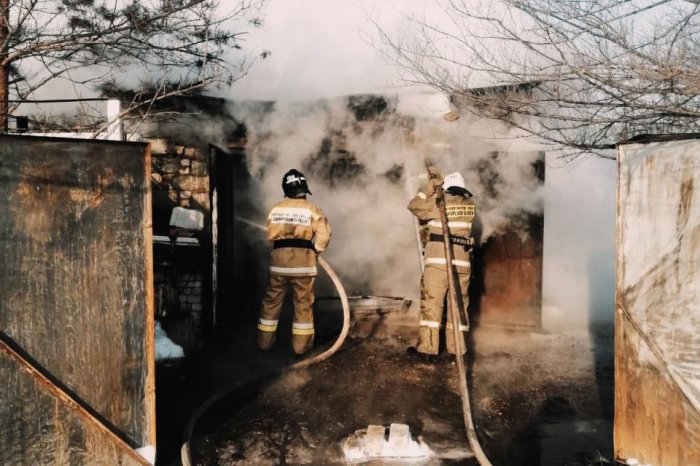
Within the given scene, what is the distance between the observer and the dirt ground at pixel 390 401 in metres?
4.21

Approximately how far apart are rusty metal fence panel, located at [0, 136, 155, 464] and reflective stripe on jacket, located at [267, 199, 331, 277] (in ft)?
9.62

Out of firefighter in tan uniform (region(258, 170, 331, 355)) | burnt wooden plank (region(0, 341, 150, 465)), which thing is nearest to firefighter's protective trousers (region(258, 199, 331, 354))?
firefighter in tan uniform (region(258, 170, 331, 355))

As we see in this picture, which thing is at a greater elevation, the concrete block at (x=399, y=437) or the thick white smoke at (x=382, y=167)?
the thick white smoke at (x=382, y=167)

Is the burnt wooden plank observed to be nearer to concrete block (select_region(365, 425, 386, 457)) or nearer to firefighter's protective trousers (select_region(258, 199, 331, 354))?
concrete block (select_region(365, 425, 386, 457))

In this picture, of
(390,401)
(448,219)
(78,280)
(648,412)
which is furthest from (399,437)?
(448,219)

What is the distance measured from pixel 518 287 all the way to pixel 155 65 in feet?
17.5

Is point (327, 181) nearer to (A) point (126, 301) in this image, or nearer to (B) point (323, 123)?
(B) point (323, 123)

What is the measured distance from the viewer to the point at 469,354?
6.66 meters

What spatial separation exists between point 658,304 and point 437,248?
3091 millimetres

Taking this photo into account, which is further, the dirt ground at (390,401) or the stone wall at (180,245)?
the stone wall at (180,245)

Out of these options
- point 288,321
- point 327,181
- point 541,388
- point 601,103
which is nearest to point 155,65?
point 327,181

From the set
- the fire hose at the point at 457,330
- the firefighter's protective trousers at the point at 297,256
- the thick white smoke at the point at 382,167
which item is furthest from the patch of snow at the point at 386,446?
the thick white smoke at the point at 382,167

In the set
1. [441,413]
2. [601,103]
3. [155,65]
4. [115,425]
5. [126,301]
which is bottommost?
[441,413]

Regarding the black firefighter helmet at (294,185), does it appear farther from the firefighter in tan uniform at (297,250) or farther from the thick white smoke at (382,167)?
the thick white smoke at (382,167)
